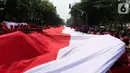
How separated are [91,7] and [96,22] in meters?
5.40

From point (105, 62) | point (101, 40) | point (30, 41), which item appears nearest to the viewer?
point (105, 62)

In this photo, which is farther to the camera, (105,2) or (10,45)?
(105,2)

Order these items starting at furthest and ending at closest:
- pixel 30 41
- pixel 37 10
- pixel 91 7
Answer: pixel 37 10 < pixel 91 7 < pixel 30 41

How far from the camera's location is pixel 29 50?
20.5ft

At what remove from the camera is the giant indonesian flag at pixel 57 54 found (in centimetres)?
482

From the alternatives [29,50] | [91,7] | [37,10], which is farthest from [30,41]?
[37,10]

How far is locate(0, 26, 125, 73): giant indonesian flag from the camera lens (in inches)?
190

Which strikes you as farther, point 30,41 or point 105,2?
point 105,2

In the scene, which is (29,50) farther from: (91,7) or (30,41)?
(91,7)

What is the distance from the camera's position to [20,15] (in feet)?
265

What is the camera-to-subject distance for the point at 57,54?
5.51m

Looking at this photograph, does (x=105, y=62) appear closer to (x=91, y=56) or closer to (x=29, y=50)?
(x=91, y=56)

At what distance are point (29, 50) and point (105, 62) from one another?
1.71m

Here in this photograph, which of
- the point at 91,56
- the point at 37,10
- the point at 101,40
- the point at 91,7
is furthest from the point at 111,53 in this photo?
the point at 37,10
